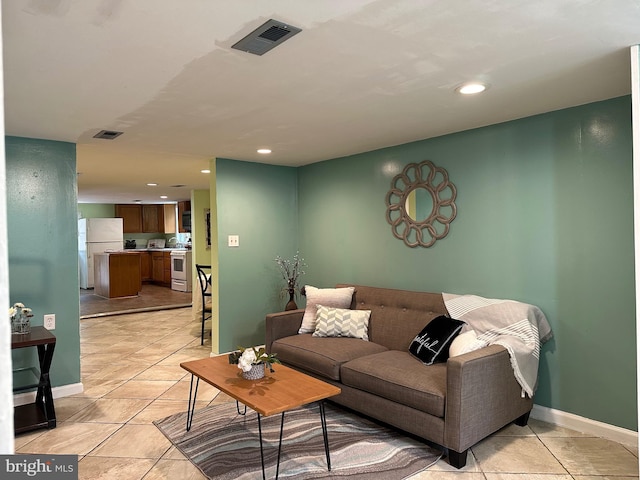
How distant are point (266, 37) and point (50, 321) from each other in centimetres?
310

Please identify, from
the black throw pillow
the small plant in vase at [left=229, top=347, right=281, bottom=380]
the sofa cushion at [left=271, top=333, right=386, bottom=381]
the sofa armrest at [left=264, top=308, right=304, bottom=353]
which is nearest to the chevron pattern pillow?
the sofa cushion at [left=271, top=333, right=386, bottom=381]

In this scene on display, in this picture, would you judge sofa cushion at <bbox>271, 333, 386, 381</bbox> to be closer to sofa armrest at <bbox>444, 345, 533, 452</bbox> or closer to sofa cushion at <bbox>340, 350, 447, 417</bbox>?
sofa cushion at <bbox>340, 350, 447, 417</bbox>

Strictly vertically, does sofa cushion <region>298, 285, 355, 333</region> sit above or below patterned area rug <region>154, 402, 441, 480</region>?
above

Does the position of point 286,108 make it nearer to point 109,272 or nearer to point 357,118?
point 357,118

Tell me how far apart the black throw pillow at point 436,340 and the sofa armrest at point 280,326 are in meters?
1.16

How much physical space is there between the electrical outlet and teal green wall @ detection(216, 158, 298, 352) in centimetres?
153

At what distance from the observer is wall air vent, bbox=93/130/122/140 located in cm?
348

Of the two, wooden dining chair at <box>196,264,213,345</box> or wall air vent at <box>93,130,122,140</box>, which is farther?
wooden dining chair at <box>196,264,213,345</box>

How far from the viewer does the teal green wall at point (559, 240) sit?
283 cm

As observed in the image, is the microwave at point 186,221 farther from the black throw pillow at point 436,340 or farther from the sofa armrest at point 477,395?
the sofa armrest at point 477,395

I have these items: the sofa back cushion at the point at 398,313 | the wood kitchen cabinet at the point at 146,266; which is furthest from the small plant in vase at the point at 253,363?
the wood kitchen cabinet at the point at 146,266

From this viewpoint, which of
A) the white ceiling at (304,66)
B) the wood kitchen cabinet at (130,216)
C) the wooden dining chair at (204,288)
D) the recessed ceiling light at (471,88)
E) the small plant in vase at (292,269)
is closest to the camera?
the white ceiling at (304,66)

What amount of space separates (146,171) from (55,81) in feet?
11.3

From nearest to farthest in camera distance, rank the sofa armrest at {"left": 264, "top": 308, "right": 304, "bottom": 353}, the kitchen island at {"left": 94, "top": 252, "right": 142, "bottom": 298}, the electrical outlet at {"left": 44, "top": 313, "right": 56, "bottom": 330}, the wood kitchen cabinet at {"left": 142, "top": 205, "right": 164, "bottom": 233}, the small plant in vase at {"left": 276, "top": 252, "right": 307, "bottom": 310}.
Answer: the electrical outlet at {"left": 44, "top": 313, "right": 56, "bottom": 330} < the sofa armrest at {"left": 264, "top": 308, "right": 304, "bottom": 353} < the small plant in vase at {"left": 276, "top": 252, "right": 307, "bottom": 310} < the kitchen island at {"left": 94, "top": 252, "right": 142, "bottom": 298} < the wood kitchen cabinet at {"left": 142, "top": 205, "right": 164, "bottom": 233}
